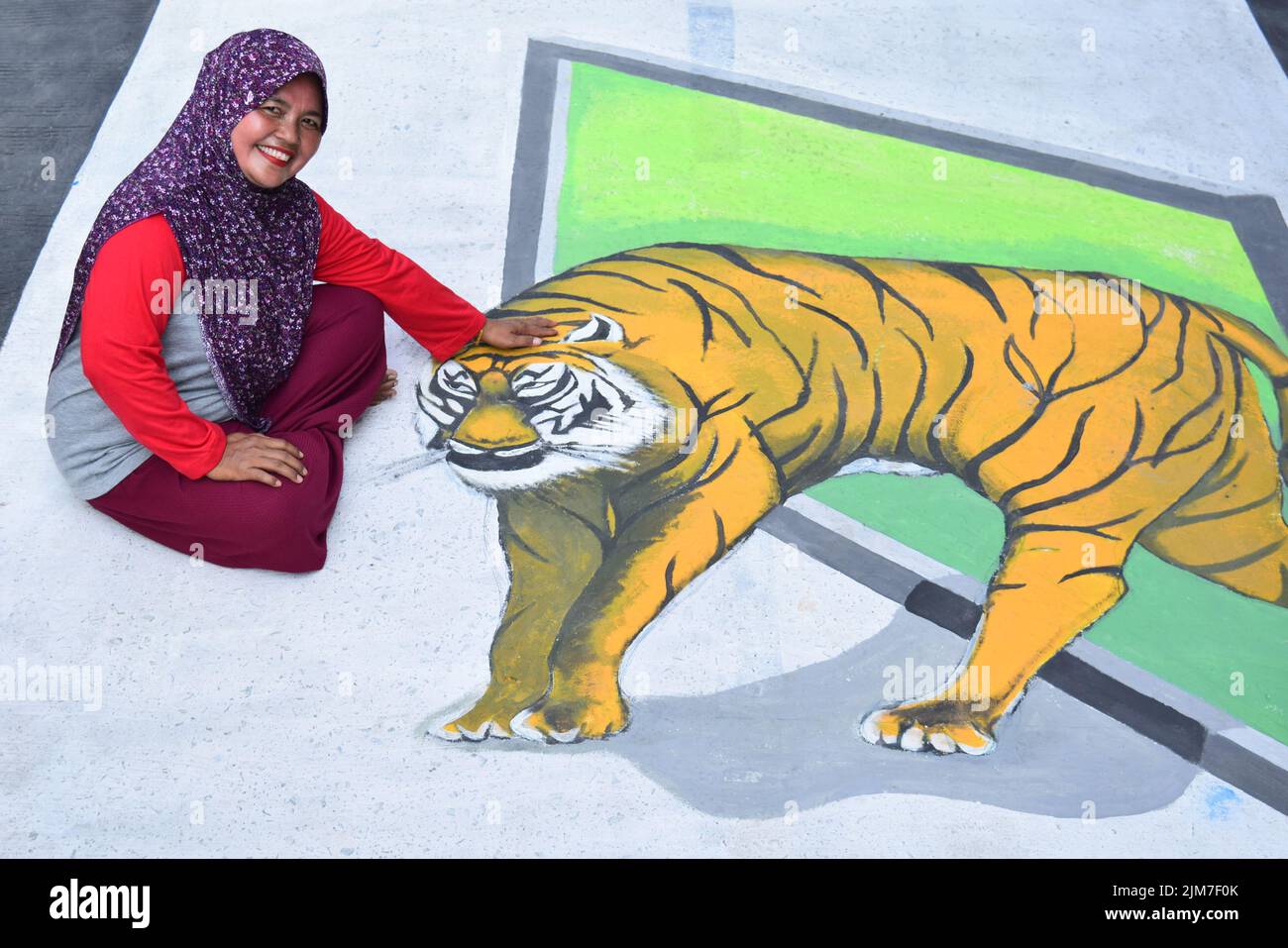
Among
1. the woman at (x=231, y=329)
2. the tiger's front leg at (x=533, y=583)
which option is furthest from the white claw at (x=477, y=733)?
the woman at (x=231, y=329)

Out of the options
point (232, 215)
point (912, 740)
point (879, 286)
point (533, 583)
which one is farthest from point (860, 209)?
point (232, 215)

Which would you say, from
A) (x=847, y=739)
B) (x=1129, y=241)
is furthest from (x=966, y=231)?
(x=847, y=739)

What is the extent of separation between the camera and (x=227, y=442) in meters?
2.58

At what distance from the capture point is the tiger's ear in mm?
3062

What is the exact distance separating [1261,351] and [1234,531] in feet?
2.16

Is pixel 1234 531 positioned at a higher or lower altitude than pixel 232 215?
lower

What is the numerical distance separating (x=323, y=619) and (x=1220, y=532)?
2016 millimetres

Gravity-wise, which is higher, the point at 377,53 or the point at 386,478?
the point at 377,53

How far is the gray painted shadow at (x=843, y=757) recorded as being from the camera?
2367 millimetres

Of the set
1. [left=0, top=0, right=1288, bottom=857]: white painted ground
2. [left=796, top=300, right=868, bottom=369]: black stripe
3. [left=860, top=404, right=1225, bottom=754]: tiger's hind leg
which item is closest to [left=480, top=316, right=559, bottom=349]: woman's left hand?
[left=0, top=0, right=1288, bottom=857]: white painted ground

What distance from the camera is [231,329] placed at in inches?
102

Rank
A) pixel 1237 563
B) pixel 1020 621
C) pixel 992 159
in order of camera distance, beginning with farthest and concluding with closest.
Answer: pixel 992 159, pixel 1237 563, pixel 1020 621

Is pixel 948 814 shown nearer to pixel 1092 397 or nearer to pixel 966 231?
pixel 1092 397

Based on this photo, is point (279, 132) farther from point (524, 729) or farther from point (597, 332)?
point (524, 729)
